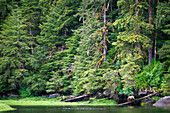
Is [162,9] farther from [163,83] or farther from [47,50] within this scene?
[47,50]

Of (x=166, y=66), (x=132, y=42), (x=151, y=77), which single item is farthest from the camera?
(x=132, y=42)

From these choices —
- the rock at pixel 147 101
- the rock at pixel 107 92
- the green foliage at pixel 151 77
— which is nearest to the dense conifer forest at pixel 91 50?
the green foliage at pixel 151 77

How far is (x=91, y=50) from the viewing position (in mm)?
27250

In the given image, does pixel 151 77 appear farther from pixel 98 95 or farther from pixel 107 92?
pixel 98 95

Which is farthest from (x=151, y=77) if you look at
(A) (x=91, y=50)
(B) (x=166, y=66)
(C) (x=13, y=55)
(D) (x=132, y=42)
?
(C) (x=13, y=55)

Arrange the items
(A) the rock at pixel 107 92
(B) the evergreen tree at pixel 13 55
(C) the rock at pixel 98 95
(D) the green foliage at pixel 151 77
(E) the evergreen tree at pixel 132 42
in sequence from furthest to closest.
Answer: (B) the evergreen tree at pixel 13 55 → (C) the rock at pixel 98 95 → (A) the rock at pixel 107 92 → (E) the evergreen tree at pixel 132 42 → (D) the green foliage at pixel 151 77

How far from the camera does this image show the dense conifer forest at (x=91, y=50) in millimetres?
21969

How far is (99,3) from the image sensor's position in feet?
97.0

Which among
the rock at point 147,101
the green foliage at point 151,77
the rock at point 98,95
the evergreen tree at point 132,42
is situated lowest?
the rock at point 98,95

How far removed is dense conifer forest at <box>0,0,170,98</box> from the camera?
72.1 feet

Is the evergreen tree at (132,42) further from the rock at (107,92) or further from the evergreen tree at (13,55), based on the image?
the evergreen tree at (13,55)

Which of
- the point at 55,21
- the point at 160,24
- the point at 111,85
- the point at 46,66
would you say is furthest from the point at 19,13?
the point at 160,24

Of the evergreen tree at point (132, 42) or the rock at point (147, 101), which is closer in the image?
the rock at point (147, 101)

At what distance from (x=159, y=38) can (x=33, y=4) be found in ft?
79.6
